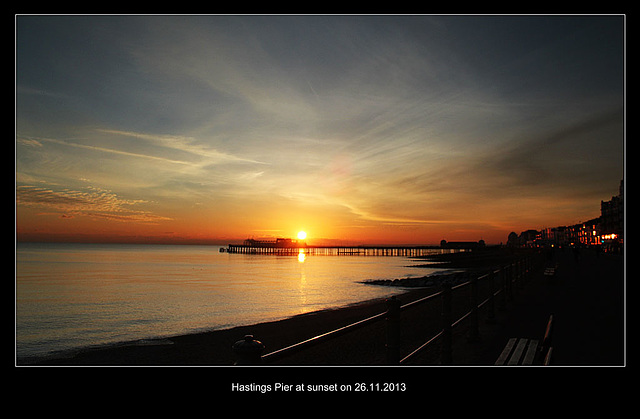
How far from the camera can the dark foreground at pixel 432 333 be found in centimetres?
749

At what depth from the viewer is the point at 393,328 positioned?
452 centimetres

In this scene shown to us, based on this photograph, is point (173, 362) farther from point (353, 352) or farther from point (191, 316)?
point (191, 316)

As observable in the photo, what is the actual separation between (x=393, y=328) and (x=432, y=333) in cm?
918

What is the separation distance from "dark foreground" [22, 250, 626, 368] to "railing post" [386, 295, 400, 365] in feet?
8.43

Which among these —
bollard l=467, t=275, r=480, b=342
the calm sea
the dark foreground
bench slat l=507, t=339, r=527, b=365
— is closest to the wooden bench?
bench slat l=507, t=339, r=527, b=365

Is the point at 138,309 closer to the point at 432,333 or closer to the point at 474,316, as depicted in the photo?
the point at 432,333

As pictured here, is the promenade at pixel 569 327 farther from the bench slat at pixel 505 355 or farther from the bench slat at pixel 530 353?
the bench slat at pixel 530 353

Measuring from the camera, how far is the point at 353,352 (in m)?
11.6

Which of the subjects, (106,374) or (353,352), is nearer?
(106,374)

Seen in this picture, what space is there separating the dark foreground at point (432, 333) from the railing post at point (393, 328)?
2.57 metres

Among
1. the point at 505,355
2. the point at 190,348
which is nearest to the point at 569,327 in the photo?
the point at 505,355

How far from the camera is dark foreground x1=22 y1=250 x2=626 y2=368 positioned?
7.49 meters
